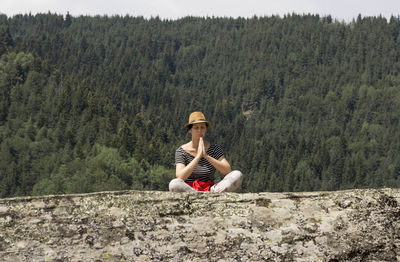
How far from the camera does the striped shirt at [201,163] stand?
9000mm

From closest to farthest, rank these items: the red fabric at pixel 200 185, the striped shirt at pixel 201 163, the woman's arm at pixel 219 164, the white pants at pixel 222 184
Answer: the white pants at pixel 222 184
the woman's arm at pixel 219 164
the red fabric at pixel 200 185
the striped shirt at pixel 201 163

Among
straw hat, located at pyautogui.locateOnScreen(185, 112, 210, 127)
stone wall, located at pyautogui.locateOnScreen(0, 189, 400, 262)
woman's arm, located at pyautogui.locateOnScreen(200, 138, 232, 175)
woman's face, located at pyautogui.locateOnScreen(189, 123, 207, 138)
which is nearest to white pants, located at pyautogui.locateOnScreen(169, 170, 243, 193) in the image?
woman's arm, located at pyautogui.locateOnScreen(200, 138, 232, 175)

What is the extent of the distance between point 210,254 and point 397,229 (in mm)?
1525

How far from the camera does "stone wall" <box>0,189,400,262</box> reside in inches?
194

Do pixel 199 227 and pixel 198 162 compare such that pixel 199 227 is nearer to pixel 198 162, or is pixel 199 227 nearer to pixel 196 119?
pixel 198 162

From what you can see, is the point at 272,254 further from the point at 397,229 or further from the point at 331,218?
the point at 397,229

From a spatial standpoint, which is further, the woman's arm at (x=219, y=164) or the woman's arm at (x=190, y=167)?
the woman's arm at (x=219, y=164)

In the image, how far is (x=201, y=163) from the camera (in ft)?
30.4

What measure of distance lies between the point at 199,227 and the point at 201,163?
4128mm

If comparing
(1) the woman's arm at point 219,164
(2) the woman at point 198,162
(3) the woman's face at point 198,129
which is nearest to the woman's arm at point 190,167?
(2) the woman at point 198,162

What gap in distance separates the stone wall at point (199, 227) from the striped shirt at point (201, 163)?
141 inches

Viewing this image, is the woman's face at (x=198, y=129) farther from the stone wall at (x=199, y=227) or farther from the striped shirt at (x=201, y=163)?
the stone wall at (x=199, y=227)

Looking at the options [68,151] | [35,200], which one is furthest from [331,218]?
[68,151]

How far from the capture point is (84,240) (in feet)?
16.2
